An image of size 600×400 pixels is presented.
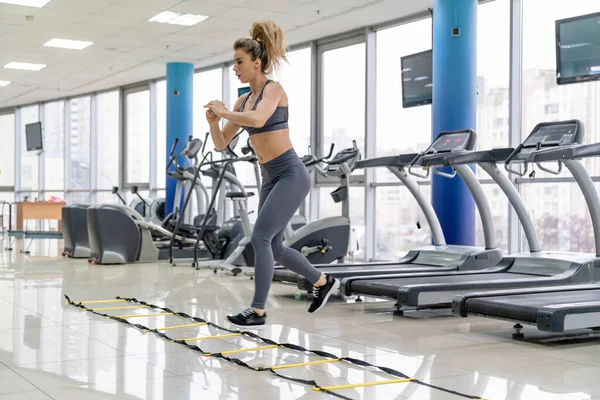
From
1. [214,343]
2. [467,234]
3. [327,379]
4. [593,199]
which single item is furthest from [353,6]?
[327,379]

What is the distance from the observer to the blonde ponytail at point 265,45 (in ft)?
12.5

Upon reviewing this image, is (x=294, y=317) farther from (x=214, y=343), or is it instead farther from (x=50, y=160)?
(x=50, y=160)

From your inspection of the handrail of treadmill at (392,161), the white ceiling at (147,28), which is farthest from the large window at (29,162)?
the handrail of treadmill at (392,161)

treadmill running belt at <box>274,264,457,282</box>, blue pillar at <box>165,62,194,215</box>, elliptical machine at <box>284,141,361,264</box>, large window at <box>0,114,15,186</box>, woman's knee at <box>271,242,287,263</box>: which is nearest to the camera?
woman's knee at <box>271,242,287,263</box>

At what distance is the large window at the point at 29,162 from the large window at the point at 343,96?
10.0 meters

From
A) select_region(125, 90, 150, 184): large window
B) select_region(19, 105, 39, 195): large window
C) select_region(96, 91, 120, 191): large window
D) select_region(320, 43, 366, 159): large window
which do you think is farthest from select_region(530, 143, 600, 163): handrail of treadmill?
select_region(19, 105, 39, 195): large window

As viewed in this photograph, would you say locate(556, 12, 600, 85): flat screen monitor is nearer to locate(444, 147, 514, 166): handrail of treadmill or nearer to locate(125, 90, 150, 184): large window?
locate(444, 147, 514, 166): handrail of treadmill

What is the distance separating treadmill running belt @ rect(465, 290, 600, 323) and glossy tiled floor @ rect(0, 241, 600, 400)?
14 centimetres

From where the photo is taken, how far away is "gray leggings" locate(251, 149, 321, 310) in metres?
3.71

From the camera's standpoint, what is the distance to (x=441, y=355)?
337cm

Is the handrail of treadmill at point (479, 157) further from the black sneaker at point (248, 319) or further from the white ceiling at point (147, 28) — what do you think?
the white ceiling at point (147, 28)

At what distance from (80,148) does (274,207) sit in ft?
45.5

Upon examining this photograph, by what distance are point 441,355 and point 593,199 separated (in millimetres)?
2003

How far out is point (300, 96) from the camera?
10875 millimetres
